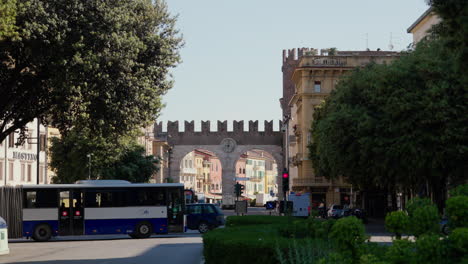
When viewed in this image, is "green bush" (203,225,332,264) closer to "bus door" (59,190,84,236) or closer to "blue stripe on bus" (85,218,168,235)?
"blue stripe on bus" (85,218,168,235)

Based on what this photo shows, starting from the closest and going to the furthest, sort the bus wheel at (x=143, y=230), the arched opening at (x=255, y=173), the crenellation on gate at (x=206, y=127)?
the bus wheel at (x=143, y=230), the crenellation on gate at (x=206, y=127), the arched opening at (x=255, y=173)

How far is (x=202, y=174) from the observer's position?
523 ft

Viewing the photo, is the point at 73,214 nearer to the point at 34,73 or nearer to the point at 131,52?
the point at 34,73

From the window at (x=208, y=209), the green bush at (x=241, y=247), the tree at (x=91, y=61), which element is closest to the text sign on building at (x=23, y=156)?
the window at (x=208, y=209)

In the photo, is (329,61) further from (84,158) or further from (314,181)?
(84,158)

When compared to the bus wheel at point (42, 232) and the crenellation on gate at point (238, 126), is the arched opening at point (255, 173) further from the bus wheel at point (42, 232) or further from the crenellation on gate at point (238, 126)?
the bus wheel at point (42, 232)

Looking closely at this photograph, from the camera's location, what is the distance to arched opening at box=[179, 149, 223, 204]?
473ft

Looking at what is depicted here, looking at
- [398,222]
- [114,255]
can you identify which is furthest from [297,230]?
[114,255]

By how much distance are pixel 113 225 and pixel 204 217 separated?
608cm

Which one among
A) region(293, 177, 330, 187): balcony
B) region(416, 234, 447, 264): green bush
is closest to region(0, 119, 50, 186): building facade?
region(293, 177, 330, 187): balcony

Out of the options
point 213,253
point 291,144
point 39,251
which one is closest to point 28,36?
point 39,251

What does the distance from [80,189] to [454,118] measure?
16.2 m

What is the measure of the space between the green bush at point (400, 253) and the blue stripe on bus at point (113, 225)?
2934 cm

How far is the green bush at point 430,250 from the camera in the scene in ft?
25.7
